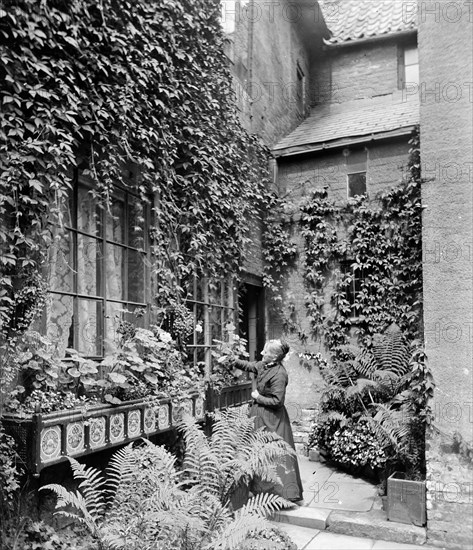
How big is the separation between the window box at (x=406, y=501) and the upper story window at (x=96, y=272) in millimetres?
3069

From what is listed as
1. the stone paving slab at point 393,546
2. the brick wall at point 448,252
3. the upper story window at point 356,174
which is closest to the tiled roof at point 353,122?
the upper story window at point 356,174

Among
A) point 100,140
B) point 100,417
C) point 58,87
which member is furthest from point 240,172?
point 100,417

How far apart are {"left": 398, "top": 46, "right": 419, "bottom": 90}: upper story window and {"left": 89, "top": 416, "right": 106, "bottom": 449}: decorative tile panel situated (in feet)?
34.7

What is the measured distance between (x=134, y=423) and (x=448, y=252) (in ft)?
11.2

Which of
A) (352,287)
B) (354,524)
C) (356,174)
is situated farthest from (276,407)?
(356,174)

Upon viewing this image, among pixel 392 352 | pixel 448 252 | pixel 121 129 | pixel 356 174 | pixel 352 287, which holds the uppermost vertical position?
pixel 356 174

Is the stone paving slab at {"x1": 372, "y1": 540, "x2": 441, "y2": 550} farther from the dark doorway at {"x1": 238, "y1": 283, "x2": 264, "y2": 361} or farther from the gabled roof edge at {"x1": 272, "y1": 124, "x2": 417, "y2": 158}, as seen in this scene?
the gabled roof edge at {"x1": 272, "y1": 124, "x2": 417, "y2": 158}

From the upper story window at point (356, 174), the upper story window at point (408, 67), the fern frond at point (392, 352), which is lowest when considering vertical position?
the fern frond at point (392, 352)

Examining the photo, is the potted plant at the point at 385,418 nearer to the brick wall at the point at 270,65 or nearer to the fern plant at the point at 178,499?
the fern plant at the point at 178,499

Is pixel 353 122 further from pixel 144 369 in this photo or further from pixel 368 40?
pixel 144 369

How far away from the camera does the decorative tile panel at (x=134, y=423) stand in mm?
4363

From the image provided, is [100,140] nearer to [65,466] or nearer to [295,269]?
[65,466]

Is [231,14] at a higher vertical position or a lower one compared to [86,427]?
higher

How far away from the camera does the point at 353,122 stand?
1041 centimetres
